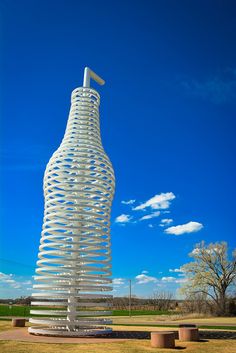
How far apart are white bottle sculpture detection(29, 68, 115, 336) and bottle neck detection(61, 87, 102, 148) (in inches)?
2.0

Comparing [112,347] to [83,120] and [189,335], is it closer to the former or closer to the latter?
[189,335]

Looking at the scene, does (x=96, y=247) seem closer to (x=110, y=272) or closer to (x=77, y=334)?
(x=110, y=272)

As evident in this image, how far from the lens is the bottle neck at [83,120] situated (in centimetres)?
1983

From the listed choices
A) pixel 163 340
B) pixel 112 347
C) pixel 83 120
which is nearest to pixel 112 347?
pixel 112 347

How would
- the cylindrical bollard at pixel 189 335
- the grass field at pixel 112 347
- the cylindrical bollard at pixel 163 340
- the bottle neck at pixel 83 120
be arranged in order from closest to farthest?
the grass field at pixel 112 347
the cylindrical bollard at pixel 163 340
the cylindrical bollard at pixel 189 335
the bottle neck at pixel 83 120

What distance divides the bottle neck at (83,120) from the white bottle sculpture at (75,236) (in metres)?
0.05

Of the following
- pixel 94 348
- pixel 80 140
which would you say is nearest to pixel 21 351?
pixel 94 348

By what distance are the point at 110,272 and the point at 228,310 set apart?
3216cm

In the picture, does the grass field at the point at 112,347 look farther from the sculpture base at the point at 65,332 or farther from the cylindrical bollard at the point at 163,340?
the sculpture base at the point at 65,332

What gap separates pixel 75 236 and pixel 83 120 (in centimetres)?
635

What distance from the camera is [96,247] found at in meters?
18.3

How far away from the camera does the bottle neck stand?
1983cm

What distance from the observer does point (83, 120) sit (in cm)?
2053

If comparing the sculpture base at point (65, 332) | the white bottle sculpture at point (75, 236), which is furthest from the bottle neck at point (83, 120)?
the sculpture base at point (65, 332)
